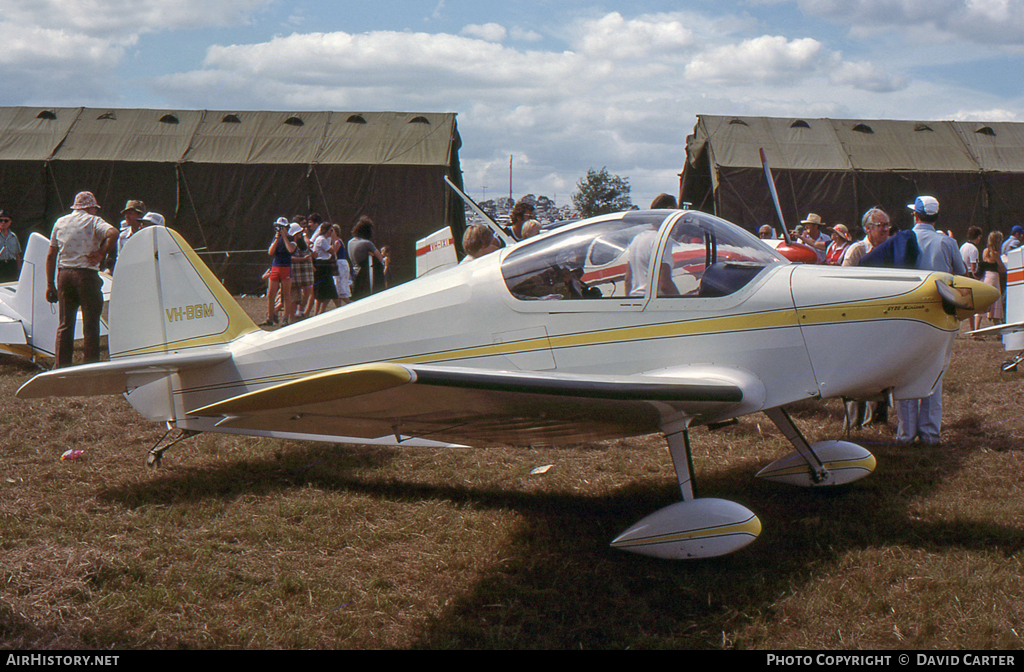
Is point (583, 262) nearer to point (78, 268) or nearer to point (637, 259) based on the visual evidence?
point (637, 259)

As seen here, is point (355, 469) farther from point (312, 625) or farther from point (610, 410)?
point (610, 410)

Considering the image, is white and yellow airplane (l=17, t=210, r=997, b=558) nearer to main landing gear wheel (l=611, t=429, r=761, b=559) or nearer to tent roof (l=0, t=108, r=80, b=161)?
main landing gear wheel (l=611, t=429, r=761, b=559)

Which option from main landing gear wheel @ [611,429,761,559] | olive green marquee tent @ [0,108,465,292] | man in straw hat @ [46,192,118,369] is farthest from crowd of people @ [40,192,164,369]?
olive green marquee tent @ [0,108,465,292]

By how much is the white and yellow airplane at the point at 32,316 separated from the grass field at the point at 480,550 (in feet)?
10.7

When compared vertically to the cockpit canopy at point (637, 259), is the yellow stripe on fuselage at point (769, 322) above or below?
below

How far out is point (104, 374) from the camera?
3.94m

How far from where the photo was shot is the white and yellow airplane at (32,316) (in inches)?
351

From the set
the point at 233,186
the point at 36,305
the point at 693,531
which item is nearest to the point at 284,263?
the point at 36,305

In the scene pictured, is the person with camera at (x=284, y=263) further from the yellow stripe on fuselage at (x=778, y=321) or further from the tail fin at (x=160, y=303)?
the yellow stripe on fuselage at (x=778, y=321)

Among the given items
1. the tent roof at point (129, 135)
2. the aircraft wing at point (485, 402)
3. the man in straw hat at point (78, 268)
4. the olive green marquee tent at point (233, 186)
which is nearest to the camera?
the aircraft wing at point (485, 402)

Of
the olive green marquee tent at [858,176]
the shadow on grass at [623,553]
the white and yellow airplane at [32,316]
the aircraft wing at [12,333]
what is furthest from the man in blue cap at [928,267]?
the olive green marquee tent at [858,176]

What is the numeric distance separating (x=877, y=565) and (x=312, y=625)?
109 inches

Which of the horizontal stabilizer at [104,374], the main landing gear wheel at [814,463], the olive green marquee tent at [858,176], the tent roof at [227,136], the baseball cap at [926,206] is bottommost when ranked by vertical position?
the main landing gear wheel at [814,463]

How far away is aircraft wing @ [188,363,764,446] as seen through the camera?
2926 mm
